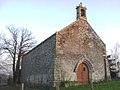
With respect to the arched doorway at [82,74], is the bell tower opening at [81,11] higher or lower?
higher

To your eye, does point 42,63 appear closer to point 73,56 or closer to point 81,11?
point 73,56

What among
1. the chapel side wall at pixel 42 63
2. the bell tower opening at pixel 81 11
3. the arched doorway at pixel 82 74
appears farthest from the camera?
the bell tower opening at pixel 81 11

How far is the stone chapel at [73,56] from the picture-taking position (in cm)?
2266

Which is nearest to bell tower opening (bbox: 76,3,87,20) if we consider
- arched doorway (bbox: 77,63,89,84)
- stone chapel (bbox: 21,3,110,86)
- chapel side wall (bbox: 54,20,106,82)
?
stone chapel (bbox: 21,3,110,86)

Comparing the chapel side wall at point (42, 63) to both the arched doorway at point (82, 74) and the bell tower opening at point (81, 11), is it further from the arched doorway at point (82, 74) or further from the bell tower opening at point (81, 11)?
the bell tower opening at point (81, 11)

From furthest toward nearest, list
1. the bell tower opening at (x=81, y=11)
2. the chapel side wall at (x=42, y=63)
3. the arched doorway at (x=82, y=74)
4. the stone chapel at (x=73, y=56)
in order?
the bell tower opening at (x=81, y=11), the arched doorway at (x=82, y=74), the chapel side wall at (x=42, y=63), the stone chapel at (x=73, y=56)

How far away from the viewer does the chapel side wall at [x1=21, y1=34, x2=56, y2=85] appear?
910 inches

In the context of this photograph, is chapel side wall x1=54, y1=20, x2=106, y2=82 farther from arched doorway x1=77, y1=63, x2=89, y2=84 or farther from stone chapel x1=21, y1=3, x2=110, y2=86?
arched doorway x1=77, y1=63, x2=89, y2=84

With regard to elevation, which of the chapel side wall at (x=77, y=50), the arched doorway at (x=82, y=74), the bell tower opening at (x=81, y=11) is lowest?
the arched doorway at (x=82, y=74)

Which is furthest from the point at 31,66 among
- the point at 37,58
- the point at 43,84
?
the point at 43,84

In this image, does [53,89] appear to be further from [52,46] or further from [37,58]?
[37,58]

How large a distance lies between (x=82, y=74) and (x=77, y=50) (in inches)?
124

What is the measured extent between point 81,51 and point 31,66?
10.8m

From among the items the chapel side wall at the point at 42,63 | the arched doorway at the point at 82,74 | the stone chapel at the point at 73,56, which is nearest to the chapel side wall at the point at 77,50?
the stone chapel at the point at 73,56
